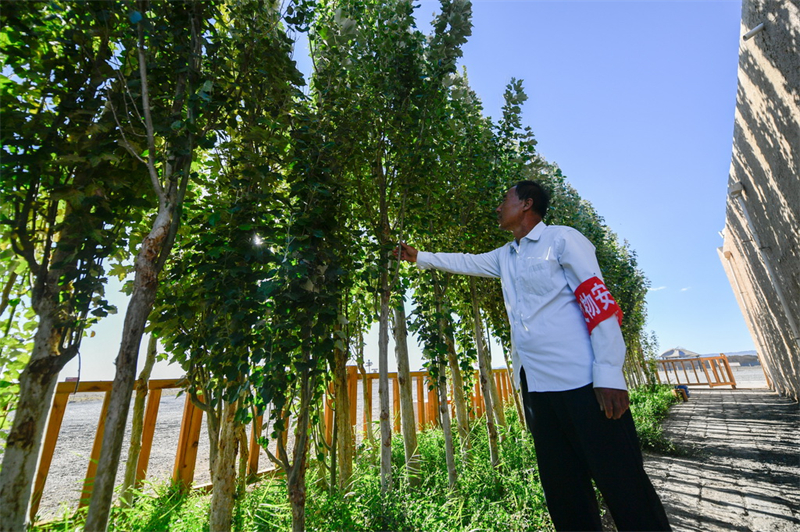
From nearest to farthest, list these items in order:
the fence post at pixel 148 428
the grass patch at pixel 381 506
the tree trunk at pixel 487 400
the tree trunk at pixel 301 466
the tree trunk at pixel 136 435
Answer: the tree trunk at pixel 301 466, the grass patch at pixel 381 506, the tree trunk at pixel 136 435, the fence post at pixel 148 428, the tree trunk at pixel 487 400

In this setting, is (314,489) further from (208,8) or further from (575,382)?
(208,8)

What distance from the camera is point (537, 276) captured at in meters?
1.71

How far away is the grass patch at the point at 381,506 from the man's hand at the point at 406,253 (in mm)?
1583

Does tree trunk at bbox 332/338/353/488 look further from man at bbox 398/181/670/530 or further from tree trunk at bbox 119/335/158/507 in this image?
man at bbox 398/181/670/530

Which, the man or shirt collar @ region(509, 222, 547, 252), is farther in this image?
shirt collar @ region(509, 222, 547, 252)

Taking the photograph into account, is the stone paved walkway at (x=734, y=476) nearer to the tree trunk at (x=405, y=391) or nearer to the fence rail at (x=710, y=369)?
the tree trunk at (x=405, y=391)

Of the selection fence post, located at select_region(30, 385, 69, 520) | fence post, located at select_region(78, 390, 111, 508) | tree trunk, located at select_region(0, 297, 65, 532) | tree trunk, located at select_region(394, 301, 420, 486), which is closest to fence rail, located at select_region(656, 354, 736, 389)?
tree trunk, located at select_region(394, 301, 420, 486)

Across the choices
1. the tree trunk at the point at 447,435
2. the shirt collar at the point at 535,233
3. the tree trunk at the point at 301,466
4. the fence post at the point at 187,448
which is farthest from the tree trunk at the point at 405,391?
the fence post at the point at 187,448

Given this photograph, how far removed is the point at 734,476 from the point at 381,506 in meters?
4.08

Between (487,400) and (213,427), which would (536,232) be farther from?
(487,400)

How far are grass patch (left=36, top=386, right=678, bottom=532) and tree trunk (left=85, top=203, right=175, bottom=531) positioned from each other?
4.55ft

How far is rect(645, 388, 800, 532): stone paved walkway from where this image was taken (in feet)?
9.34

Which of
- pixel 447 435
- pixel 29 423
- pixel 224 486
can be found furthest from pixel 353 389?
pixel 29 423

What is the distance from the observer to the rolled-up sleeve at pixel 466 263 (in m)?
2.09
